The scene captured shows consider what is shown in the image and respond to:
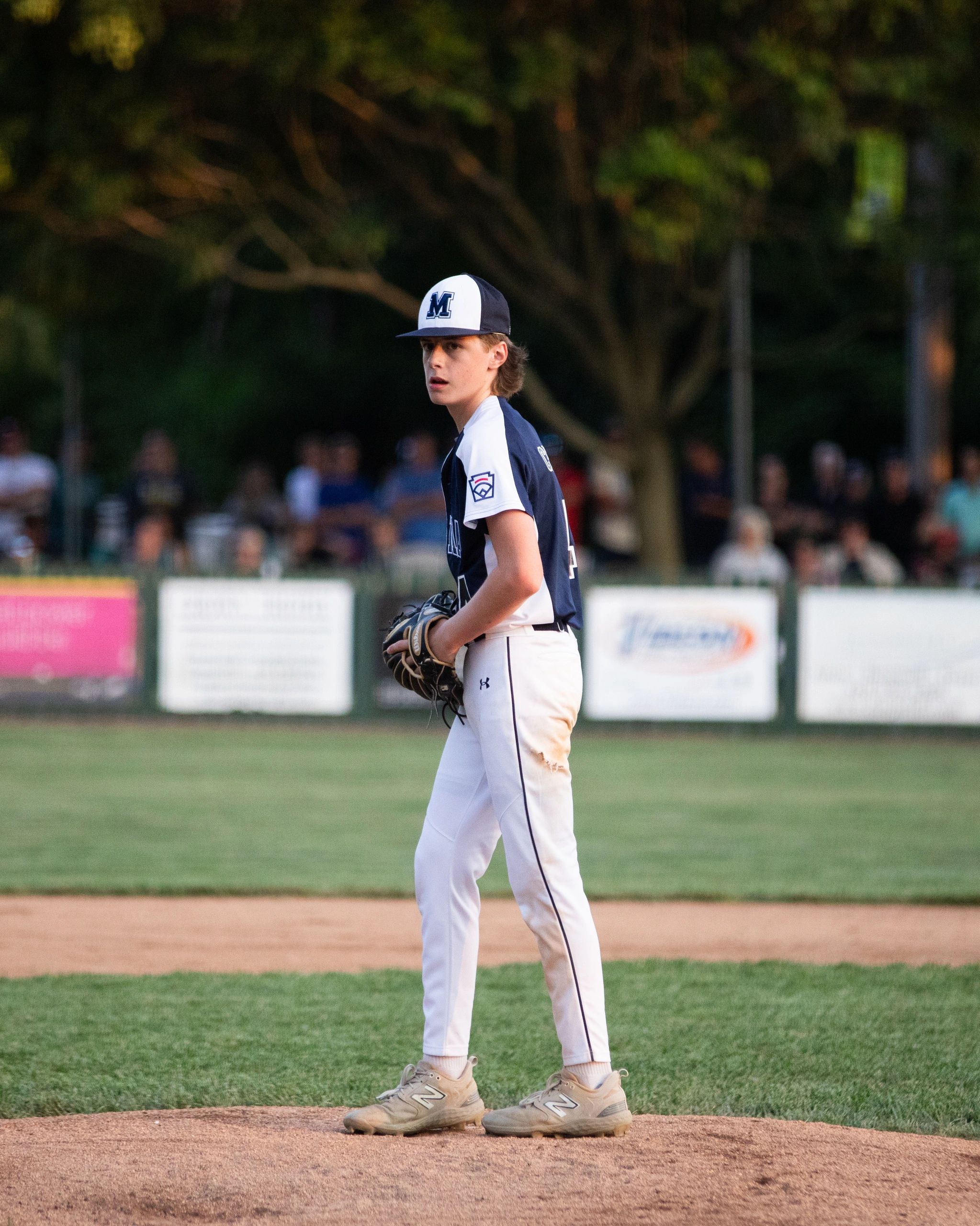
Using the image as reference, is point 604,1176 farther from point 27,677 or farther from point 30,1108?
point 27,677

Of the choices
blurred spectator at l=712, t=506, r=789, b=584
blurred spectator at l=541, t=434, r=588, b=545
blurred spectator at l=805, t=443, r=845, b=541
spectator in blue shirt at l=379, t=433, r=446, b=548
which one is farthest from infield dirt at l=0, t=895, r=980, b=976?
blurred spectator at l=541, t=434, r=588, b=545

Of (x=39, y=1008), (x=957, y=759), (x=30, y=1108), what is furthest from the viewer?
(x=957, y=759)

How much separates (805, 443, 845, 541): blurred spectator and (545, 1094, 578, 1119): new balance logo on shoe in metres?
12.8

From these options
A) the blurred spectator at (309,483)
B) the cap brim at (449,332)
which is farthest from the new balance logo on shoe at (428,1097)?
the blurred spectator at (309,483)

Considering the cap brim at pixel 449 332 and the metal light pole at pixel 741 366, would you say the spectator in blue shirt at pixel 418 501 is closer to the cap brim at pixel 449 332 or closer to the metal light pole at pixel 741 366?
the metal light pole at pixel 741 366

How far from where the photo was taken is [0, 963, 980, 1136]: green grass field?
4918mm

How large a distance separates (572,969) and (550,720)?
64 cm

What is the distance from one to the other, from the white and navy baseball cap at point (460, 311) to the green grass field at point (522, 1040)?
220cm

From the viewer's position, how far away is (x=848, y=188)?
18.6 metres

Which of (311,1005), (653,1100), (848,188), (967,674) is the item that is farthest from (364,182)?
(653,1100)

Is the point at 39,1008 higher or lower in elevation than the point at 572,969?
lower

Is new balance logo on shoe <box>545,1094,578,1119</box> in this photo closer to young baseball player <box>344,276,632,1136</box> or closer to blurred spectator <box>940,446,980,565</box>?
young baseball player <box>344,276,632,1136</box>

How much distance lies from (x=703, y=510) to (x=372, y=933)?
1084 cm

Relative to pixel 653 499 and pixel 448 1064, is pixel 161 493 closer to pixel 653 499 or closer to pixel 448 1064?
pixel 653 499
